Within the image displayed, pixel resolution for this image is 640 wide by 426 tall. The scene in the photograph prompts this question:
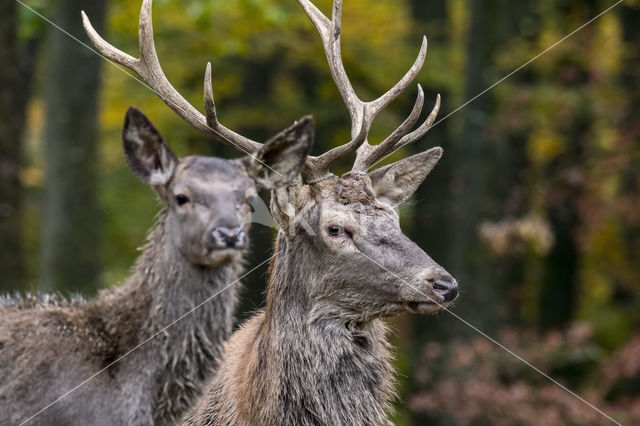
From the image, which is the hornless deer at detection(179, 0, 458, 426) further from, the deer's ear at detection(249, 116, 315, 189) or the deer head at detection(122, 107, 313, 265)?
the deer head at detection(122, 107, 313, 265)

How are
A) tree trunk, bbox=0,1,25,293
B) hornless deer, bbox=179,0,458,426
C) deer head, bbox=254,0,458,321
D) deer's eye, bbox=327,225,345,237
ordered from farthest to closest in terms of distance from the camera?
tree trunk, bbox=0,1,25,293
deer's eye, bbox=327,225,345,237
hornless deer, bbox=179,0,458,426
deer head, bbox=254,0,458,321

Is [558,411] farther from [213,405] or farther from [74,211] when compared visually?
[213,405]

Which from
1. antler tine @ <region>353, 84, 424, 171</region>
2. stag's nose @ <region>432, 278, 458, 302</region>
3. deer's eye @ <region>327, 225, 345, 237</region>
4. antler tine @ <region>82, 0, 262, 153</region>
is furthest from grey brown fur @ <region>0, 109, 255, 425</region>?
stag's nose @ <region>432, 278, 458, 302</region>

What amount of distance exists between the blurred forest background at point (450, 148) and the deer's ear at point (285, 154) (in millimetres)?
4251

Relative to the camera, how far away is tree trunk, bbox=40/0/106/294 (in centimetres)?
1141

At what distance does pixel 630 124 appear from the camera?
40.3 feet

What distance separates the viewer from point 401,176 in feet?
18.2

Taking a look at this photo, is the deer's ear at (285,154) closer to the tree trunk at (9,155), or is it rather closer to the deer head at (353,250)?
the deer head at (353,250)

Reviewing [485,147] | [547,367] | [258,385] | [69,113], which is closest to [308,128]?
[258,385]

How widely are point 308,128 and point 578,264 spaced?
570 inches

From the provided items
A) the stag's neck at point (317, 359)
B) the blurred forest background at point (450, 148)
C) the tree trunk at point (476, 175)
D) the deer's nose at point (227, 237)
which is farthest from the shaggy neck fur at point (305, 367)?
the tree trunk at point (476, 175)

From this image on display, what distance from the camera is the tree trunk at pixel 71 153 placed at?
11.4 meters

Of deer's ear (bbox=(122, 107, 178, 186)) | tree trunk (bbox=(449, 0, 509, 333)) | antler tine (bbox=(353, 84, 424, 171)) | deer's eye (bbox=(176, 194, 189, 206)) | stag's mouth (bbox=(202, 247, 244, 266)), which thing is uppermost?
deer's ear (bbox=(122, 107, 178, 186))

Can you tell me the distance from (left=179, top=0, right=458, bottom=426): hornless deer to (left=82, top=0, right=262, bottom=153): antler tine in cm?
45
